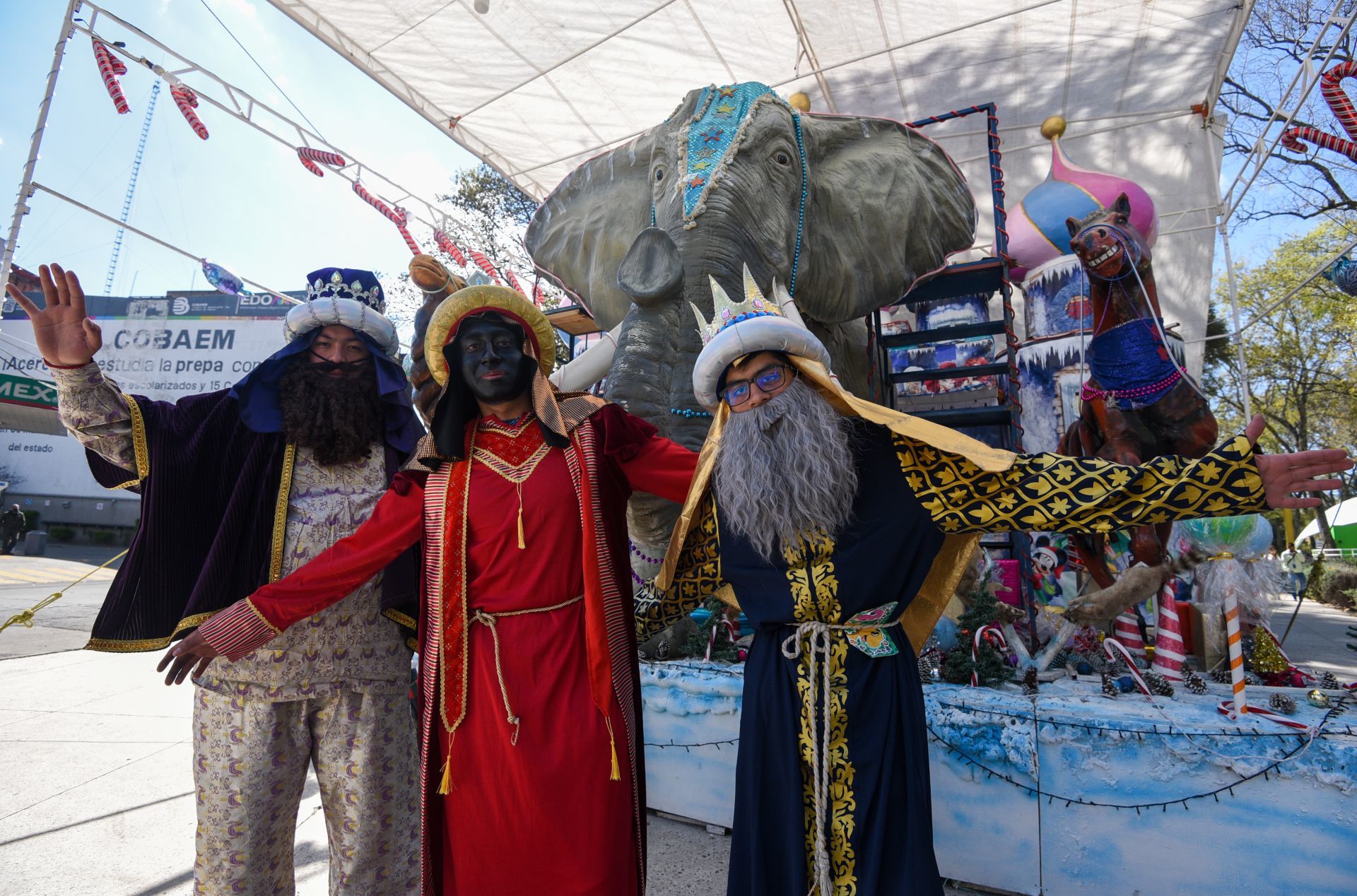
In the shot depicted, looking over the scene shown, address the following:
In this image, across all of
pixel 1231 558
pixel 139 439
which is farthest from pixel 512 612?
pixel 1231 558

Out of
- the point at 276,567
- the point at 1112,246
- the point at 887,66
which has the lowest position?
the point at 276,567

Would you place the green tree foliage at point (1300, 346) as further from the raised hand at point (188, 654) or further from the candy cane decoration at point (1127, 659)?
the raised hand at point (188, 654)

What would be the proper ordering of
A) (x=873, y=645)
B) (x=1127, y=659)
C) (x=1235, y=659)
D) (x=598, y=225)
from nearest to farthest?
(x=873, y=645) → (x=1235, y=659) → (x=1127, y=659) → (x=598, y=225)

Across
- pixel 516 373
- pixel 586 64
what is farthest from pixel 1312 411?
pixel 516 373

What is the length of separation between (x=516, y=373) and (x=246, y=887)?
158 cm

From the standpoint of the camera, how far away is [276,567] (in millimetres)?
2182

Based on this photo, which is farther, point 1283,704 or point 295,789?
point 1283,704

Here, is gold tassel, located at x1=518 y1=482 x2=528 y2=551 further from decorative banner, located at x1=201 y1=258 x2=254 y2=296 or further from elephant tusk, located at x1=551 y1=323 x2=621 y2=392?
decorative banner, located at x1=201 y1=258 x2=254 y2=296

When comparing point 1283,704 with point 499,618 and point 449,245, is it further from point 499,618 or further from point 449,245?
point 449,245

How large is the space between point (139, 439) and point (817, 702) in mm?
2066

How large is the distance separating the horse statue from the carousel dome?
8.67 ft

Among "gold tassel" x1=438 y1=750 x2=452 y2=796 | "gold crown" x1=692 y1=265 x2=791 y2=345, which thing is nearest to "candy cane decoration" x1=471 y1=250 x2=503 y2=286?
"gold crown" x1=692 y1=265 x2=791 y2=345

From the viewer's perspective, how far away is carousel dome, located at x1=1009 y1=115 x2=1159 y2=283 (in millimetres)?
6469

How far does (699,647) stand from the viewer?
3.55 metres
